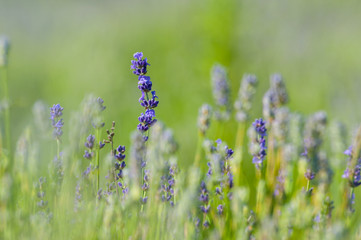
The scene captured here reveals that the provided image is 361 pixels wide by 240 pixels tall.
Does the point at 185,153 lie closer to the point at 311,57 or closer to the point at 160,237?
the point at 311,57

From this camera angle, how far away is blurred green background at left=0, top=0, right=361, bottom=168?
8.17 m

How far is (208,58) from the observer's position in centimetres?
813

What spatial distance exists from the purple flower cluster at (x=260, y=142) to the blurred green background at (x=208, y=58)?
4.44 metres

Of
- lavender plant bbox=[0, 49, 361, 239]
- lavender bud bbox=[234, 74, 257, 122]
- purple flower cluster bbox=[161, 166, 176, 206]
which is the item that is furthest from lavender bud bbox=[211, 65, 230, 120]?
purple flower cluster bbox=[161, 166, 176, 206]

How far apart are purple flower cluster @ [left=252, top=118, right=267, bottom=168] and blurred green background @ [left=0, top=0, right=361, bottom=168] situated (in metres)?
4.44

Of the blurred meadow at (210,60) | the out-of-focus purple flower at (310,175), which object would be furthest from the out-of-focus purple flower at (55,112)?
the blurred meadow at (210,60)

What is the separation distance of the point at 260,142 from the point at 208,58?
615 cm

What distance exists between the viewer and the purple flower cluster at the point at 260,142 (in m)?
1.96

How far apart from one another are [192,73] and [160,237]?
287 inches

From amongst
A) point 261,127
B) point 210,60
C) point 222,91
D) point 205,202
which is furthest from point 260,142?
point 210,60

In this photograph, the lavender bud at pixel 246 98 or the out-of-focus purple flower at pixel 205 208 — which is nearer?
the out-of-focus purple flower at pixel 205 208

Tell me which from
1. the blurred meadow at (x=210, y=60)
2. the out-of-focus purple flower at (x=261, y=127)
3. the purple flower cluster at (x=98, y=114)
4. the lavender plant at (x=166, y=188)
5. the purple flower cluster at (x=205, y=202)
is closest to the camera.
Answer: the lavender plant at (x=166, y=188)

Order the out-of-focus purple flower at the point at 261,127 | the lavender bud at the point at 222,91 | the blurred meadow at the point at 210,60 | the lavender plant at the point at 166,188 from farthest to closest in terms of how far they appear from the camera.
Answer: the blurred meadow at the point at 210,60 < the lavender bud at the point at 222,91 < the out-of-focus purple flower at the point at 261,127 < the lavender plant at the point at 166,188

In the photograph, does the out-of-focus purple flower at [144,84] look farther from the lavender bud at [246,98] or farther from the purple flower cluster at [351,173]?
the purple flower cluster at [351,173]
